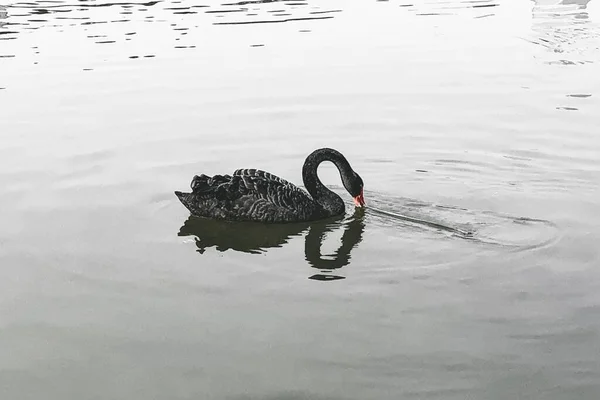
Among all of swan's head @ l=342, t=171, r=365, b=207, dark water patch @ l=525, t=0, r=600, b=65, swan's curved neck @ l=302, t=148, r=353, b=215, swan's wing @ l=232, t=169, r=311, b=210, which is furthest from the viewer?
dark water patch @ l=525, t=0, r=600, b=65

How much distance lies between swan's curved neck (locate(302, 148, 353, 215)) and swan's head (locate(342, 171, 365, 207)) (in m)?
0.05

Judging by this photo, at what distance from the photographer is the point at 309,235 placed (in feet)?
24.2

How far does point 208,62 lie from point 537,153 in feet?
24.7

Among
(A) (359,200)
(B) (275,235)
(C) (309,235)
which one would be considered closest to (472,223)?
Answer: (A) (359,200)

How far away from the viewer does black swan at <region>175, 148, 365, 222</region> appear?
748cm

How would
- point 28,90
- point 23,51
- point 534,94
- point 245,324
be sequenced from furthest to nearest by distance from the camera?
point 23,51, point 28,90, point 534,94, point 245,324

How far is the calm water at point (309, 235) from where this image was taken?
4910mm

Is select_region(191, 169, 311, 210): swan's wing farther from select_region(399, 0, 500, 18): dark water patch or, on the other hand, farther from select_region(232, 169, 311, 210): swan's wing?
select_region(399, 0, 500, 18): dark water patch

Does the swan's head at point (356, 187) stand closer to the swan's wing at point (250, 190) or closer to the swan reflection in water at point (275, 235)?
the swan reflection in water at point (275, 235)

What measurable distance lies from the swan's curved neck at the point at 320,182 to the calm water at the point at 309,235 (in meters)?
0.21

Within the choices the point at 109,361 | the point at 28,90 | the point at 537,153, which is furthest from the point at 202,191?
the point at 28,90

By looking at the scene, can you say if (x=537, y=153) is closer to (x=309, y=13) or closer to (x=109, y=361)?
(x=109, y=361)

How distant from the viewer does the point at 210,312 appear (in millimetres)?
5688

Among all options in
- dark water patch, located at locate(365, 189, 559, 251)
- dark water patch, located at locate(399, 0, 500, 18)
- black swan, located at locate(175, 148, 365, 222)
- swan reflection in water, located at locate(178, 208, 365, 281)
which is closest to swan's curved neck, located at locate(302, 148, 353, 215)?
black swan, located at locate(175, 148, 365, 222)
